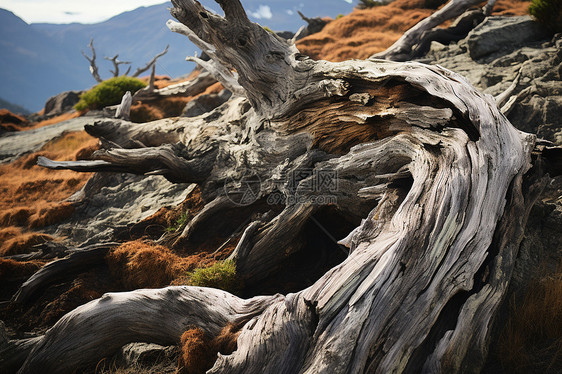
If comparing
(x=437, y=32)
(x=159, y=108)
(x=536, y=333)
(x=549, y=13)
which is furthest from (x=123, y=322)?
(x=159, y=108)

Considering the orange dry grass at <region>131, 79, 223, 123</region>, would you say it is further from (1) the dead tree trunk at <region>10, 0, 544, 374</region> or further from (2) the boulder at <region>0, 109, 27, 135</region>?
(2) the boulder at <region>0, 109, 27, 135</region>

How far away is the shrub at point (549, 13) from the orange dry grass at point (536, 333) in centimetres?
776

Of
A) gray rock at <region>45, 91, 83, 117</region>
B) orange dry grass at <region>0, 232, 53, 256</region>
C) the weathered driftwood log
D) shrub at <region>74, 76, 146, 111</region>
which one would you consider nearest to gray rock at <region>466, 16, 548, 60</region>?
the weathered driftwood log

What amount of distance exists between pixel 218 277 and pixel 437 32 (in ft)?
34.6

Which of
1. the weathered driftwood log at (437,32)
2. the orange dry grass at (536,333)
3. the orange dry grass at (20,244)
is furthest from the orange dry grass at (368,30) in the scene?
the orange dry grass at (20,244)

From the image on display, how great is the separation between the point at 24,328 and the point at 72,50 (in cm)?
15121

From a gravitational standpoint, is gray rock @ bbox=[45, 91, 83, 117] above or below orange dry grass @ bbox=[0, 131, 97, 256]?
above

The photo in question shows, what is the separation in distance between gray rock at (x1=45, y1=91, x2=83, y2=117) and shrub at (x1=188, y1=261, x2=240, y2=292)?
2384 centimetres

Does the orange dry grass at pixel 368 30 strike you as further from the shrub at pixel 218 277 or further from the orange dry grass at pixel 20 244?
the orange dry grass at pixel 20 244

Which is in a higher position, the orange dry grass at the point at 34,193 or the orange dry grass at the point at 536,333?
the orange dry grass at the point at 536,333

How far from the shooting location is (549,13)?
28.0 feet

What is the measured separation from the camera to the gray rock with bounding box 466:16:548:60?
8.83 metres

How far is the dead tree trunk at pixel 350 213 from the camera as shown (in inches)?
110

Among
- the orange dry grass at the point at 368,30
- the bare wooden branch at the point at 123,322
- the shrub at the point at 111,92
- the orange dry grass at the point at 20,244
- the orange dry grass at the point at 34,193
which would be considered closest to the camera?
the bare wooden branch at the point at 123,322
